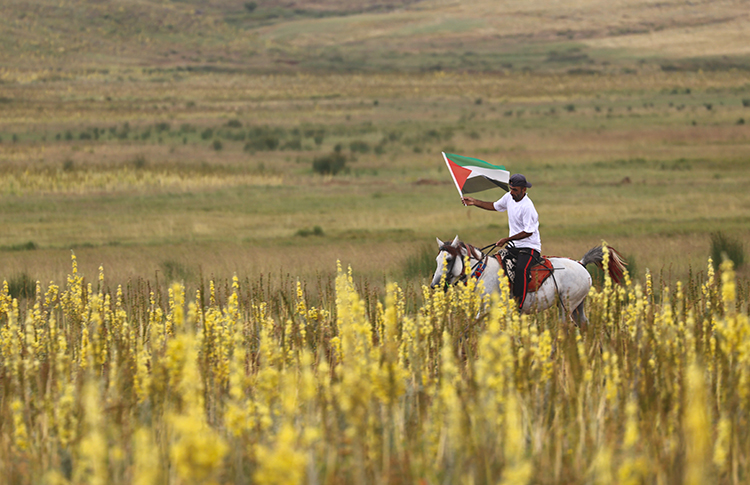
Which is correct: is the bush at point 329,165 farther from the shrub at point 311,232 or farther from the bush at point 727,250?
the bush at point 727,250

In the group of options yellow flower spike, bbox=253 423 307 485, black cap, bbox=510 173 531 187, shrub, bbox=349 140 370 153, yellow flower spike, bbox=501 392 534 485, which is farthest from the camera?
shrub, bbox=349 140 370 153

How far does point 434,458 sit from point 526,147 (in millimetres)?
38134

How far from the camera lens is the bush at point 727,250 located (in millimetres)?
16125

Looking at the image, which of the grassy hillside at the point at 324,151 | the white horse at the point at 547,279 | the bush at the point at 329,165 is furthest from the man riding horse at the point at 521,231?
the bush at the point at 329,165

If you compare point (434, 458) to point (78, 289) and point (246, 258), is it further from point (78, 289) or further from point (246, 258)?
point (246, 258)

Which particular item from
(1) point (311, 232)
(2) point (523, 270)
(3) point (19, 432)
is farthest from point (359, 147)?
(3) point (19, 432)

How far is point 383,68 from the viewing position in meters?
118

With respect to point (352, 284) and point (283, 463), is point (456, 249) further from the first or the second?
point (283, 463)

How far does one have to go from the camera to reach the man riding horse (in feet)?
31.5

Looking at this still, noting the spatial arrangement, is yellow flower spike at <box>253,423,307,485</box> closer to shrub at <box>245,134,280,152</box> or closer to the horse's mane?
the horse's mane

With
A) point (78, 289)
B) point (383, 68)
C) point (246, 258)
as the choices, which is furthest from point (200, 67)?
point (78, 289)

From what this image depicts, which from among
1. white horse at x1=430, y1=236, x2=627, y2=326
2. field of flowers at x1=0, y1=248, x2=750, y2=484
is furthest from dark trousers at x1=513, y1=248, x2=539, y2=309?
field of flowers at x1=0, y1=248, x2=750, y2=484

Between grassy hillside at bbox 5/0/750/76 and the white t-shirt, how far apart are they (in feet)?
307

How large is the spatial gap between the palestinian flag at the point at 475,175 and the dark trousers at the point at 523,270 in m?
1.47
